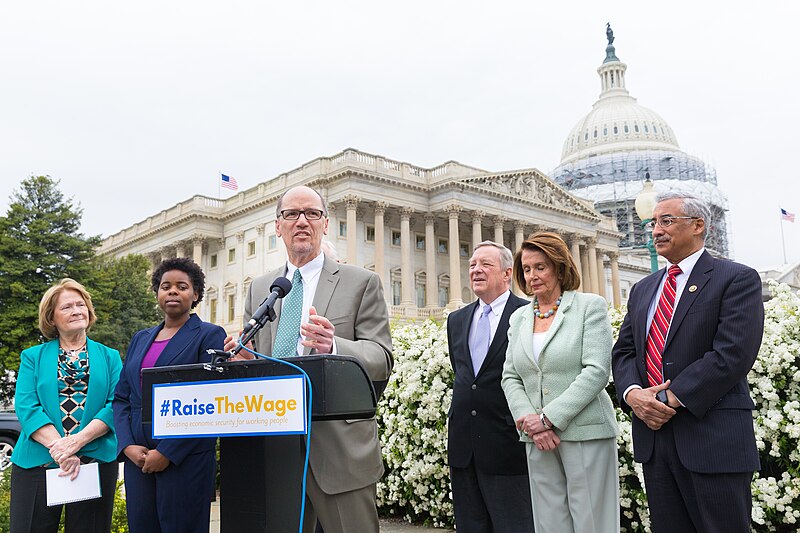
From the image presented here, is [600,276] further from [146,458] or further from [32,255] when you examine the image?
[146,458]

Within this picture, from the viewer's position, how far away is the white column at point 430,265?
5331cm

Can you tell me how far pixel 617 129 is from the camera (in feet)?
320

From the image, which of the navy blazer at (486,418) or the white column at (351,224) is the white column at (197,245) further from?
the navy blazer at (486,418)

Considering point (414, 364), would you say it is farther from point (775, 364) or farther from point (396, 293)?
point (396, 293)

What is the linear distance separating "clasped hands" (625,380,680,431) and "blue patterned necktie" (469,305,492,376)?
1.34 meters

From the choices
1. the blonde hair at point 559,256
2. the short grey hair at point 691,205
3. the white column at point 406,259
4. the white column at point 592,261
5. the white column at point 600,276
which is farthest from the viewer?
the white column at point 600,276

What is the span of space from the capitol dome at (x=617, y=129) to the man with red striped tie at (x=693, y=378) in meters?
92.2

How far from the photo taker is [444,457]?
7223 millimetres

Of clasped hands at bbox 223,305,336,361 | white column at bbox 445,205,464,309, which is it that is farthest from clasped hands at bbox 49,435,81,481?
white column at bbox 445,205,464,309

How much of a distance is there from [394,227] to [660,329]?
5065 centimetres

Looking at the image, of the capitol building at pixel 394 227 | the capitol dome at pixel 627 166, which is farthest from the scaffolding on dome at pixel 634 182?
the capitol building at pixel 394 227

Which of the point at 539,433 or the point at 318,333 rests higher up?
the point at 318,333

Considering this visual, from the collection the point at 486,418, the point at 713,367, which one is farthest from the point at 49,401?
the point at 713,367

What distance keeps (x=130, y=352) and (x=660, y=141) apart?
97435mm
